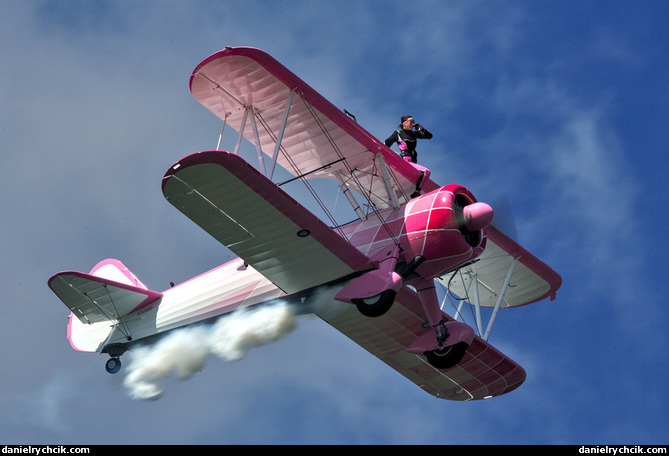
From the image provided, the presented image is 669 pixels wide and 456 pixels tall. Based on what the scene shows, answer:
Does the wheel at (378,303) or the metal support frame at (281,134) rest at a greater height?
the metal support frame at (281,134)

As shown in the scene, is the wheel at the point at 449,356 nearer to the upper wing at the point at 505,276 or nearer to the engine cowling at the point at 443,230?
the engine cowling at the point at 443,230

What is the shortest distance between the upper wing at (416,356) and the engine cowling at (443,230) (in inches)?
66.1

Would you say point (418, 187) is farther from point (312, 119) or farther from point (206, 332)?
point (206, 332)

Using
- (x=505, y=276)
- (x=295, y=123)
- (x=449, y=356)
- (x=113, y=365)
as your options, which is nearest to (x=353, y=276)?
(x=449, y=356)

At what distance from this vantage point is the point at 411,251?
616 inches

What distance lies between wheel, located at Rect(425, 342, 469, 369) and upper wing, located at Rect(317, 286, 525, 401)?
32.7 inches

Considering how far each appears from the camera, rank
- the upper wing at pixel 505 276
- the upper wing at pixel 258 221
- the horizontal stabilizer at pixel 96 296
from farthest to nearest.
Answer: the upper wing at pixel 505 276 < the horizontal stabilizer at pixel 96 296 < the upper wing at pixel 258 221

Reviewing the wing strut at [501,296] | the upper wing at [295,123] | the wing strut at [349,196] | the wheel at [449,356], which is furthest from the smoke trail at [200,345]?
the wing strut at [501,296]

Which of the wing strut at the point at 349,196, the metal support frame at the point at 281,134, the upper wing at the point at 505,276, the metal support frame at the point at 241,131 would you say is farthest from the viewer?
the upper wing at the point at 505,276

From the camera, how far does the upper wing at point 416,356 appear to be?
17.7 meters

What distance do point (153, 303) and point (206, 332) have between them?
1842 mm

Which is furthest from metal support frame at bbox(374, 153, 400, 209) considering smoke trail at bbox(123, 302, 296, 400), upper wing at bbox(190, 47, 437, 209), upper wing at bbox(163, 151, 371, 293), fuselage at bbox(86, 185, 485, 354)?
smoke trail at bbox(123, 302, 296, 400)

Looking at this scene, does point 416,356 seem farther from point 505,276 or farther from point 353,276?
point 353,276
